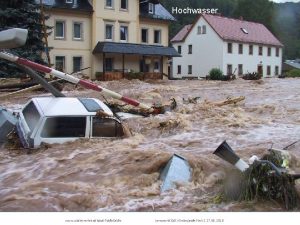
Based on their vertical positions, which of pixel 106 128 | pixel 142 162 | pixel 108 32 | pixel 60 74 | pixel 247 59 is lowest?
pixel 142 162

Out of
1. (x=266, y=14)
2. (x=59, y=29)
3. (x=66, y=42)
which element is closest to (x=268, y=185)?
(x=266, y=14)

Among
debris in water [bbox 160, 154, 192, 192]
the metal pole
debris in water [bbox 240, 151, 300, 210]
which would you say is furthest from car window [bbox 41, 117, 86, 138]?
debris in water [bbox 240, 151, 300, 210]

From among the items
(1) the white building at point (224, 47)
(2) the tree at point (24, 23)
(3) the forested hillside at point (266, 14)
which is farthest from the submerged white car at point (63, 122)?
(3) the forested hillside at point (266, 14)

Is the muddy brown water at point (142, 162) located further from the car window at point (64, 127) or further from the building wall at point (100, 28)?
the building wall at point (100, 28)

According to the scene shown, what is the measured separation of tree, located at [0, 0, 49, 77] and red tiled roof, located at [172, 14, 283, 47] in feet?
3.70

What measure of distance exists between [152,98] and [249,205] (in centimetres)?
527

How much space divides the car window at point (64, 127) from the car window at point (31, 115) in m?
0.15

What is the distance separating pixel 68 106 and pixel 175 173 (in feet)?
5.50

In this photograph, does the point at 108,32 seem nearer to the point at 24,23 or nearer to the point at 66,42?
the point at 66,42

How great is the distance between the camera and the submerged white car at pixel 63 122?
4.69 m

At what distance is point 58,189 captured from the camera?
3406 millimetres

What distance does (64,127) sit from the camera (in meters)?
4.85
